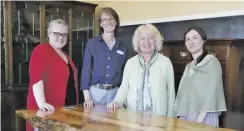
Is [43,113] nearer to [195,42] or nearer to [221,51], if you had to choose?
[195,42]

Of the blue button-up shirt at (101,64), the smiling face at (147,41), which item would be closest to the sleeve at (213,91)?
the smiling face at (147,41)

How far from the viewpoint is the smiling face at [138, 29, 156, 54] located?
246 cm

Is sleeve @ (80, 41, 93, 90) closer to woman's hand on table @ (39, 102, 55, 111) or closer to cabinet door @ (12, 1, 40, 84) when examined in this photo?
woman's hand on table @ (39, 102, 55, 111)

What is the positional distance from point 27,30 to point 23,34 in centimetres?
8

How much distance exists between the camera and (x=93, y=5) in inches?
186

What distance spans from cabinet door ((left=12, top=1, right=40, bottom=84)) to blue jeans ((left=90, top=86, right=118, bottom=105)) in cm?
163

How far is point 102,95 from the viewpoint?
273 cm

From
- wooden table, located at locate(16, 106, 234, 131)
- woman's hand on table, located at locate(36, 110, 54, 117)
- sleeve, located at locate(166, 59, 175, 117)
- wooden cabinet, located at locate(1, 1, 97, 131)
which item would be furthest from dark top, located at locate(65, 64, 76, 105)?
wooden cabinet, located at locate(1, 1, 97, 131)

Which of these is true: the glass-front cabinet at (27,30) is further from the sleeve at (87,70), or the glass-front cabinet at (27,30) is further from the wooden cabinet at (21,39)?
the sleeve at (87,70)

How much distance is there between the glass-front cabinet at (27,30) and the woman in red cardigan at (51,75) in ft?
5.54

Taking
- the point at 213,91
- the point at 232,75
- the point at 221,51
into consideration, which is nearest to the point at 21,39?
the point at 221,51

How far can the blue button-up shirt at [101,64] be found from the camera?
8.92 ft

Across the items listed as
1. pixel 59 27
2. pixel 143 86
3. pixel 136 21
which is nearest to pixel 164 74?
pixel 143 86

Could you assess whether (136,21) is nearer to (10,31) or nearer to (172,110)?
(10,31)
